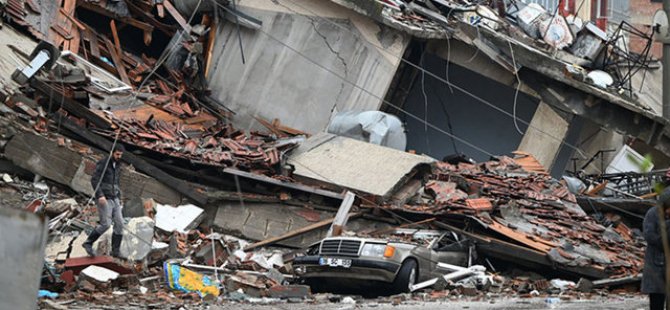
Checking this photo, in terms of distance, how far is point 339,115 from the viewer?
80.9 ft

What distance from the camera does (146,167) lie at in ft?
65.8

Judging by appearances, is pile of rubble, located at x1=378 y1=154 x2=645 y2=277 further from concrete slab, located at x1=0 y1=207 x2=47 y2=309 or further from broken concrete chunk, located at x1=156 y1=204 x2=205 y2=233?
concrete slab, located at x1=0 y1=207 x2=47 y2=309

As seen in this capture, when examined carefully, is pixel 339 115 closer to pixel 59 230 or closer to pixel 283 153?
pixel 283 153

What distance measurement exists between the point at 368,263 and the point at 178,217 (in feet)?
15.9

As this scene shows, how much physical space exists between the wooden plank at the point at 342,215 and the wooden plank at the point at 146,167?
2295 mm

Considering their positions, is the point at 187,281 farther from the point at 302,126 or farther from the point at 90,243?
the point at 302,126

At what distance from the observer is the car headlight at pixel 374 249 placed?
15523 millimetres

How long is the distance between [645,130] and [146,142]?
40.9 feet

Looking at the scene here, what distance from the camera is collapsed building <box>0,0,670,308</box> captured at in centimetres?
1834

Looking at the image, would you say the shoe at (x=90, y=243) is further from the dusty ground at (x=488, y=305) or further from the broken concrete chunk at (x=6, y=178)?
the broken concrete chunk at (x=6, y=178)

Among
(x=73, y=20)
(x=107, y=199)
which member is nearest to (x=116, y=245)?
(x=107, y=199)

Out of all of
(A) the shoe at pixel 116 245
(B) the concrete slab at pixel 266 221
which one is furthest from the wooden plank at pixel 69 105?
(A) the shoe at pixel 116 245

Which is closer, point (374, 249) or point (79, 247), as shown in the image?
point (374, 249)

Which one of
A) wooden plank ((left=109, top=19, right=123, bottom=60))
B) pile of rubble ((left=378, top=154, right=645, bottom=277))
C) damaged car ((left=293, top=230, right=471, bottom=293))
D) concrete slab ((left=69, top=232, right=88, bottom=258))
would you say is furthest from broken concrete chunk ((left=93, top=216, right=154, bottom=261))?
wooden plank ((left=109, top=19, right=123, bottom=60))
